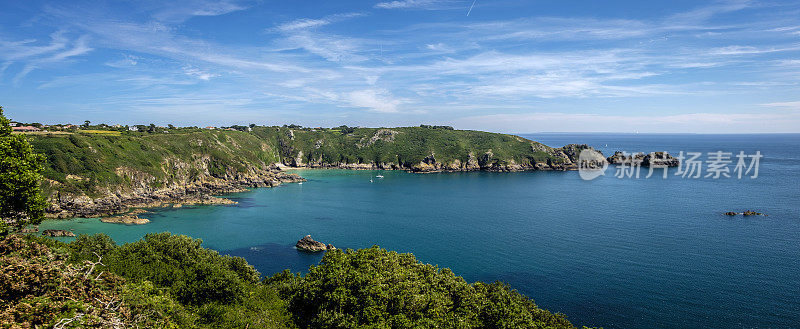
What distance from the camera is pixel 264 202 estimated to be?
114 m

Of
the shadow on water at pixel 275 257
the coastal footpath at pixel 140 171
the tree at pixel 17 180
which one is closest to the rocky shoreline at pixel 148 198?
the coastal footpath at pixel 140 171

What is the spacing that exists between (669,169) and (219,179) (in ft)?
658

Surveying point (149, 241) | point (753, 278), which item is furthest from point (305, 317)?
point (753, 278)

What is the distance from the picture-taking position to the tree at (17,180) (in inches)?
976

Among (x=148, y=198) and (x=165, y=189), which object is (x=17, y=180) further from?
(x=165, y=189)

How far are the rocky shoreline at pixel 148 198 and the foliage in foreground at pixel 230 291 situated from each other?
208 ft

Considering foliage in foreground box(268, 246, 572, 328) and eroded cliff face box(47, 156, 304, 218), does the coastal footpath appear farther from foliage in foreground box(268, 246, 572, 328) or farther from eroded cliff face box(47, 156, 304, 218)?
foliage in foreground box(268, 246, 572, 328)

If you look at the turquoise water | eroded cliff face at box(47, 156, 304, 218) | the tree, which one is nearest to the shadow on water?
the turquoise water

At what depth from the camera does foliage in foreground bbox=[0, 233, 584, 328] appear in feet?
53.3

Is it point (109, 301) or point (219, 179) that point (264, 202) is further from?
point (109, 301)

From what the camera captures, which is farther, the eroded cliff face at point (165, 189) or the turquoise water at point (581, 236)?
the eroded cliff face at point (165, 189)

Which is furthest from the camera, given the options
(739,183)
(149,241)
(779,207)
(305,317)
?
(739,183)

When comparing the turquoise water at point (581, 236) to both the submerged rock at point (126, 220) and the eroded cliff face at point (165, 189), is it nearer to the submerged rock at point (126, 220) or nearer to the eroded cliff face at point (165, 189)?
the submerged rock at point (126, 220)

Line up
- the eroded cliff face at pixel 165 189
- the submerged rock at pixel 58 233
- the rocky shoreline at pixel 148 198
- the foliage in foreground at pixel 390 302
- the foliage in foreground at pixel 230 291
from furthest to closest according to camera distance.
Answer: the eroded cliff face at pixel 165 189 → the rocky shoreline at pixel 148 198 → the submerged rock at pixel 58 233 → the foliage in foreground at pixel 390 302 → the foliage in foreground at pixel 230 291
